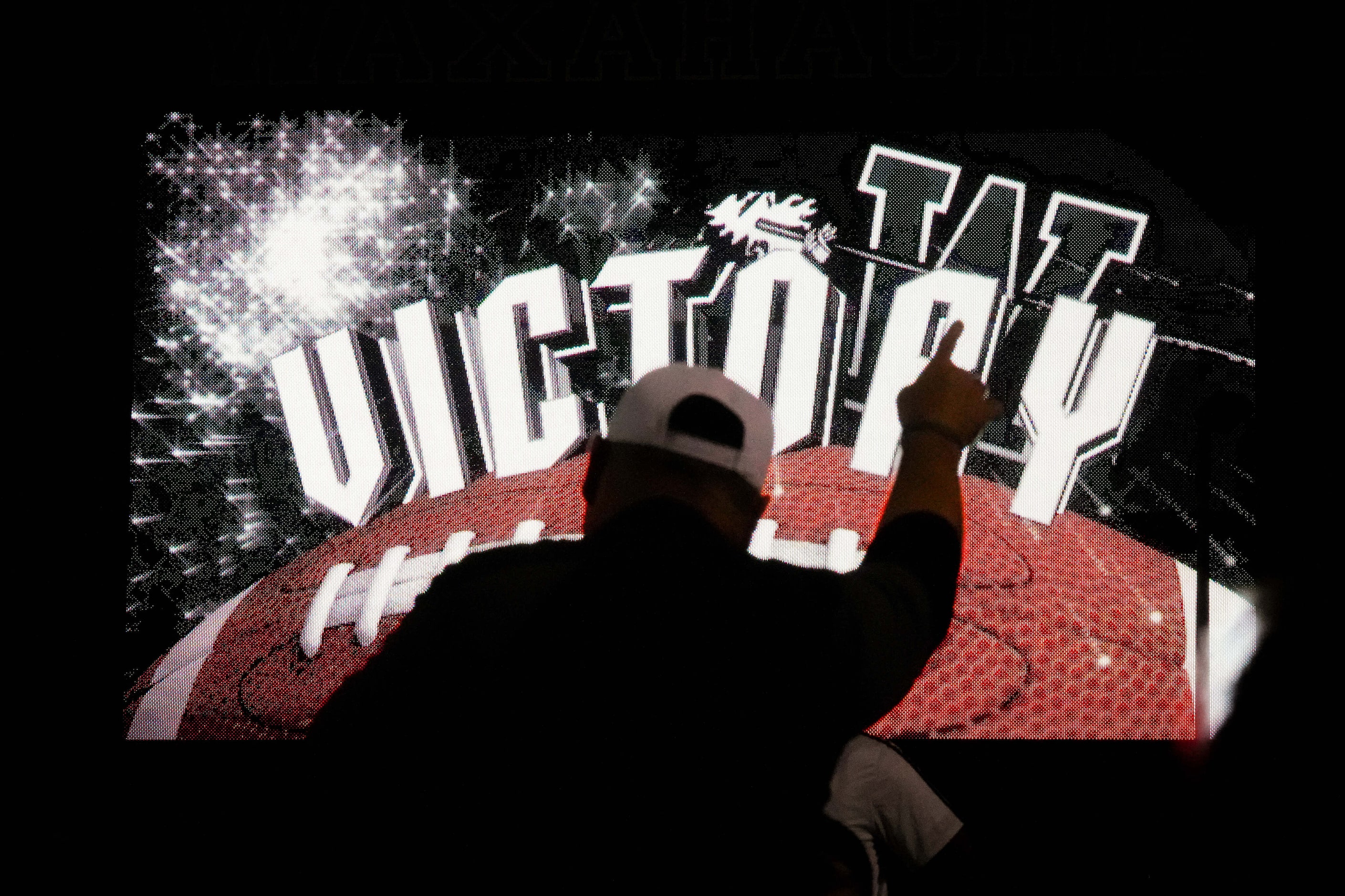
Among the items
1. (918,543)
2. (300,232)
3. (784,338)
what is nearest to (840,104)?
(784,338)

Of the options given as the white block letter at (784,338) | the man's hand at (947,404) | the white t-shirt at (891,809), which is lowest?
the white t-shirt at (891,809)

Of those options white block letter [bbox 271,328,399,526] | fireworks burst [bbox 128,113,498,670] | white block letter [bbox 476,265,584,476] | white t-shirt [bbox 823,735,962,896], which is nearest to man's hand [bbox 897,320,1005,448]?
white t-shirt [bbox 823,735,962,896]

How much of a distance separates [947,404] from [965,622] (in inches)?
Result: 52.1

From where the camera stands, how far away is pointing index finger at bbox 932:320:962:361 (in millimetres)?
1258

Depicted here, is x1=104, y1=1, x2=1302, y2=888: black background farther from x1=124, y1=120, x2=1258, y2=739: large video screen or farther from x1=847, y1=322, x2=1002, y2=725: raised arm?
x1=847, y1=322, x2=1002, y2=725: raised arm

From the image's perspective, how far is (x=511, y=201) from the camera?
258 cm

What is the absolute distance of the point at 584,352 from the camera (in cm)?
262

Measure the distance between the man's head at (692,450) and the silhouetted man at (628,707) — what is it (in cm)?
16

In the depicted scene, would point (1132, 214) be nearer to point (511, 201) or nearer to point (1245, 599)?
point (1245, 599)

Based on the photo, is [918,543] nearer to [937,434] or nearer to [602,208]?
[937,434]

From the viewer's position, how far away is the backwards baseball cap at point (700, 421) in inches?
47.0

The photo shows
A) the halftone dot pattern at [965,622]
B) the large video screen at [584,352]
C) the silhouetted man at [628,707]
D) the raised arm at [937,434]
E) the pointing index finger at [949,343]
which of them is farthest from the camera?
the large video screen at [584,352]

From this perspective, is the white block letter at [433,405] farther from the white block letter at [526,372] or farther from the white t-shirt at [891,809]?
the white t-shirt at [891,809]

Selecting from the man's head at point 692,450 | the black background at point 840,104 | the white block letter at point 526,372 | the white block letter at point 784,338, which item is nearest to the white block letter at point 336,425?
the white block letter at point 526,372
